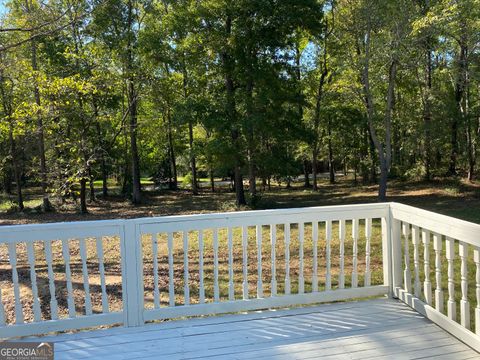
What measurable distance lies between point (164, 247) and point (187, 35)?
7245 mm

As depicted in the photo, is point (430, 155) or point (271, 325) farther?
point (430, 155)

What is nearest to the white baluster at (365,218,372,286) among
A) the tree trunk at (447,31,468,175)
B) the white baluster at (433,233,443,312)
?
the white baluster at (433,233,443,312)

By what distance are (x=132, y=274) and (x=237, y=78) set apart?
34.1ft

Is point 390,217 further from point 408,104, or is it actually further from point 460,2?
point 408,104

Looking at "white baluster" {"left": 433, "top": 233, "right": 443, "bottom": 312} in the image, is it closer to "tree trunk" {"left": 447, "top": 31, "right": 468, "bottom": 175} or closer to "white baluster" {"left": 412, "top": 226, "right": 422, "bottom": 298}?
"white baluster" {"left": 412, "top": 226, "right": 422, "bottom": 298}

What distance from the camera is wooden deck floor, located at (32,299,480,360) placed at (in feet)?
7.93

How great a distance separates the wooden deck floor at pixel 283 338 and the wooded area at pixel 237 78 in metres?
7.06

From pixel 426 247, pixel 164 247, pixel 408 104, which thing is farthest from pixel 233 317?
pixel 408 104

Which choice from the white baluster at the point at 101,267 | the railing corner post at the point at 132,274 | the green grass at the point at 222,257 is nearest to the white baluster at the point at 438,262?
the green grass at the point at 222,257

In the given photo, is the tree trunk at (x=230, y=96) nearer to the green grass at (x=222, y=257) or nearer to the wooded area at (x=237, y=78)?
the wooded area at (x=237, y=78)

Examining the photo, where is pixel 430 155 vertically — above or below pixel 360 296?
above

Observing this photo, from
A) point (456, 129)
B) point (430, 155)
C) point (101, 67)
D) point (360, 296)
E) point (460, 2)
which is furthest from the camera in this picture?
point (430, 155)

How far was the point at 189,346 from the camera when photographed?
8.27 feet

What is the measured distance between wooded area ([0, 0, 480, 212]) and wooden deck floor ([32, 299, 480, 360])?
706 centimetres
